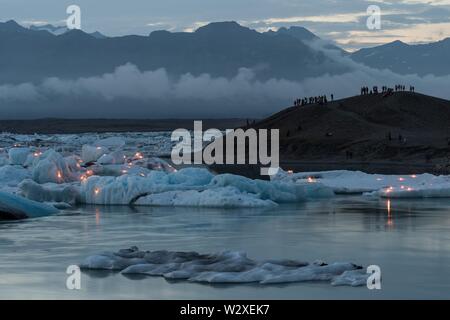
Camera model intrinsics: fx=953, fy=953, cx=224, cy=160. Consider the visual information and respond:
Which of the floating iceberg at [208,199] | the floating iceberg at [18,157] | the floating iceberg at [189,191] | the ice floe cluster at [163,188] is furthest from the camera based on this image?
the floating iceberg at [18,157]

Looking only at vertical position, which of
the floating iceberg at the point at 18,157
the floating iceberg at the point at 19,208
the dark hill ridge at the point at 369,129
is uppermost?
the dark hill ridge at the point at 369,129

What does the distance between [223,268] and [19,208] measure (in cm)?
1463

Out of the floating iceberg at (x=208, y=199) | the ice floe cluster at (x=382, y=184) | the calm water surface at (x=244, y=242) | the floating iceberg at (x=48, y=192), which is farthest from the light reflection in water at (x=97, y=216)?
the ice floe cluster at (x=382, y=184)

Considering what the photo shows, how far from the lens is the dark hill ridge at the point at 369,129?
81.1 metres

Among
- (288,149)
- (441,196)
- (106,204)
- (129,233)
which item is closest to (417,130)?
(288,149)

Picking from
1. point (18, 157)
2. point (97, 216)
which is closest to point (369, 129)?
point (18, 157)

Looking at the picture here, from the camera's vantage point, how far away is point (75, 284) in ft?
57.4

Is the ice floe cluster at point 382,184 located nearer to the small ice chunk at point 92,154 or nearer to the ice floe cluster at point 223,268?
the small ice chunk at point 92,154

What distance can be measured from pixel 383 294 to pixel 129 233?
11727 mm

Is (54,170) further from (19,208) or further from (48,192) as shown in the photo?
(19,208)

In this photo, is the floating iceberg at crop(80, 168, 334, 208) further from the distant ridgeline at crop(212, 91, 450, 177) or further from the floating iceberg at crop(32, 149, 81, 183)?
the distant ridgeline at crop(212, 91, 450, 177)

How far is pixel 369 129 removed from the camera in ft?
311

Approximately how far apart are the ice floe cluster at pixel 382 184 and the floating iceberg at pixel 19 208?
14.9 m

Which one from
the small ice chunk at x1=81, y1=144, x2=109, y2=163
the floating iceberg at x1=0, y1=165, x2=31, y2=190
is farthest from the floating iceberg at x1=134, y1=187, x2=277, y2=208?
the small ice chunk at x1=81, y1=144, x2=109, y2=163
